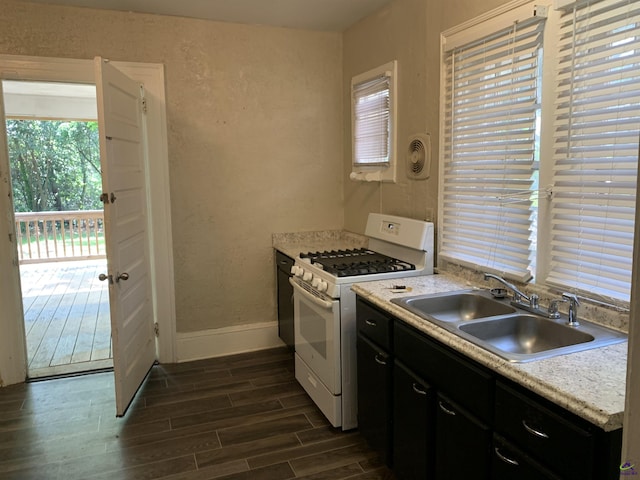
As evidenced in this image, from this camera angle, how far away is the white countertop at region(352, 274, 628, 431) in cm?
118

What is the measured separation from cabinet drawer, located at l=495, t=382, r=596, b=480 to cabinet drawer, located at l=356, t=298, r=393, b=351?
2.38 ft

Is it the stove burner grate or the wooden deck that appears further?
the wooden deck

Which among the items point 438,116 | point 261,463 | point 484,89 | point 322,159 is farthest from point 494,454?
point 322,159

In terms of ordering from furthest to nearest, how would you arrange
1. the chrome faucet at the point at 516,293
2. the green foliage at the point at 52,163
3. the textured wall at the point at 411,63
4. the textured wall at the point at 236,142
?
1. the green foliage at the point at 52,163
2. the textured wall at the point at 236,142
3. the textured wall at the point at 411,63
4. the chrome faucet at the point at 516,293

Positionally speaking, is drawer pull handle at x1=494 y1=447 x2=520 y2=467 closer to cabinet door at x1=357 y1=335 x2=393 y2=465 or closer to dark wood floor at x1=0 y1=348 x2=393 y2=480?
cabinet door at x1=357 y1=335 x2=393 y2=465

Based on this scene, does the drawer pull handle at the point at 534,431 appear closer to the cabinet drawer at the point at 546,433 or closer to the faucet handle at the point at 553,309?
the cabinet drawer at the point at 546,433

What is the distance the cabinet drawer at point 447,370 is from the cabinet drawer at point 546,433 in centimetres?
6

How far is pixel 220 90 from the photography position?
12.0 ft

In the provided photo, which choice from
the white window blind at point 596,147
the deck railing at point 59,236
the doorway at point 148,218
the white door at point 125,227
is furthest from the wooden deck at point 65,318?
the white window blind at point 596,147

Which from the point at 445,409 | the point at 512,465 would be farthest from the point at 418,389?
the point at 512,465

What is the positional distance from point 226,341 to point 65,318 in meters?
2.26

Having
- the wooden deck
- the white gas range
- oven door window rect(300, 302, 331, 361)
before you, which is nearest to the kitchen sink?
the white gas range

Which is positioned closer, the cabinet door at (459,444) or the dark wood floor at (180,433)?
the cabinet door at (459,444)

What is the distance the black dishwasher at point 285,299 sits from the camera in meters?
3.56
